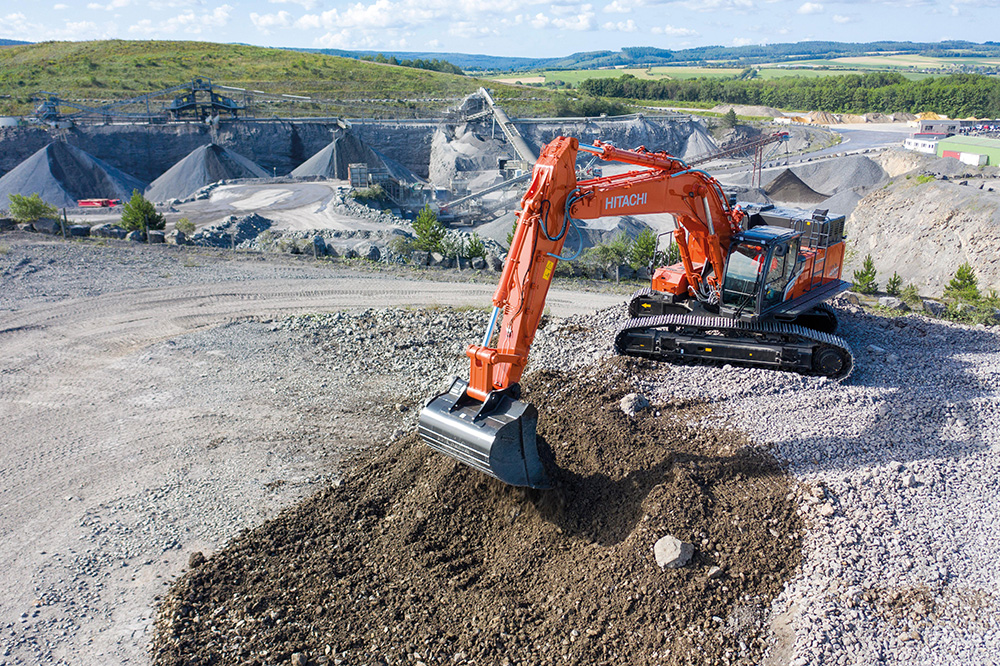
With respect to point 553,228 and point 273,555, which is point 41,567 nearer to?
point 273,555

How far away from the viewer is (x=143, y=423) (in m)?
11.6

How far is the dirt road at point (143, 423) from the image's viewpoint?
7.85 metres

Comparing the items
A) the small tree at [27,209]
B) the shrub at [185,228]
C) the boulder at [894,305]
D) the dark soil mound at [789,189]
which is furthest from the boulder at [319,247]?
the dark soil mound at [789,189]

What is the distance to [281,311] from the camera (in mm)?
17578

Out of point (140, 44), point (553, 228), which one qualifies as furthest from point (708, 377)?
point (140, 44)

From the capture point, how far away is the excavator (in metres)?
8.02

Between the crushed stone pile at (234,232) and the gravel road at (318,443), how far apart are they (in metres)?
8.56

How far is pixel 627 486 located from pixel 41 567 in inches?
283

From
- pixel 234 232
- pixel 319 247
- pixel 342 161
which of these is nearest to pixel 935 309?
pixel 319 247

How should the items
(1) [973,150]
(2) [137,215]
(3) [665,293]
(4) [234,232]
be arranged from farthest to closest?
(1) [973,150] < (4) [234,232] < (2) [137,215] < (3) [665,293]

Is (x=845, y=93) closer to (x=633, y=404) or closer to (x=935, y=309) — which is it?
(x=935, y=309)

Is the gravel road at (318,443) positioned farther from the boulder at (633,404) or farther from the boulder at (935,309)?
the boulder at (935,309)

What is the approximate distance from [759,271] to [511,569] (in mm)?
6688

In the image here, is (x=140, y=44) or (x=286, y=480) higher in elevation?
(x=140, y=44)
